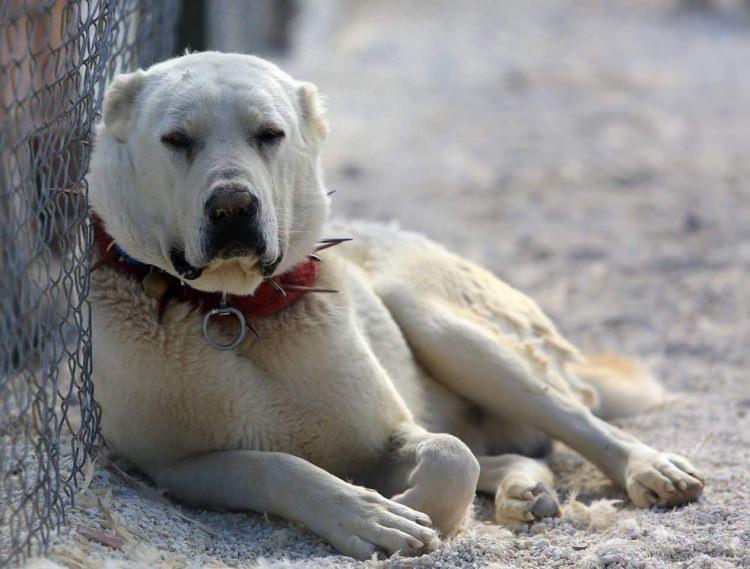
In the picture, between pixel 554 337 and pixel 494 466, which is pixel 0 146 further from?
→ pixel 554 337

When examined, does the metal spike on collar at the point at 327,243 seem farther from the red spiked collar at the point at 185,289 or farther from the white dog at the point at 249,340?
the red spiked collar at the point at 185,289

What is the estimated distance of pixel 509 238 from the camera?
7121 mm

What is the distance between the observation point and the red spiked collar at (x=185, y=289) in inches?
127

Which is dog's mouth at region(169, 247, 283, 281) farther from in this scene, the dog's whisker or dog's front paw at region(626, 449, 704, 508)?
dog's front paw at region(626, 449, 704, 508)

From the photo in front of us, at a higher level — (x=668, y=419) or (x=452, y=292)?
(x=452, y=292)

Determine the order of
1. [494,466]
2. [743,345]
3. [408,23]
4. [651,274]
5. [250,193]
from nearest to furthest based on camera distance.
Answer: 1. [250,193]
2. [494,466]
3. [743,345]
4. [651,274]
5. [408,23]

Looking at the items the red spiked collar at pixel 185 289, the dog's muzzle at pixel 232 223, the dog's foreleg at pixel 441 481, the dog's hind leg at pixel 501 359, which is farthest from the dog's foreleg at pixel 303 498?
the dog's hind leg at pixel 501 359

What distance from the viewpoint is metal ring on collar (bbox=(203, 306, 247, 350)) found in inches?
125

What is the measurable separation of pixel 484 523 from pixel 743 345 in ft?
8.03

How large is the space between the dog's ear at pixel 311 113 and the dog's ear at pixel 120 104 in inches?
19.2

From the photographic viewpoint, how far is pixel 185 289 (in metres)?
3.24

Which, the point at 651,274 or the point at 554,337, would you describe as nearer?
the point at 554,337

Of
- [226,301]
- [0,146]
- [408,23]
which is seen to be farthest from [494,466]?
[408,23]

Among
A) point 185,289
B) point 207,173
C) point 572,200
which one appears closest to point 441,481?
point 185,289
